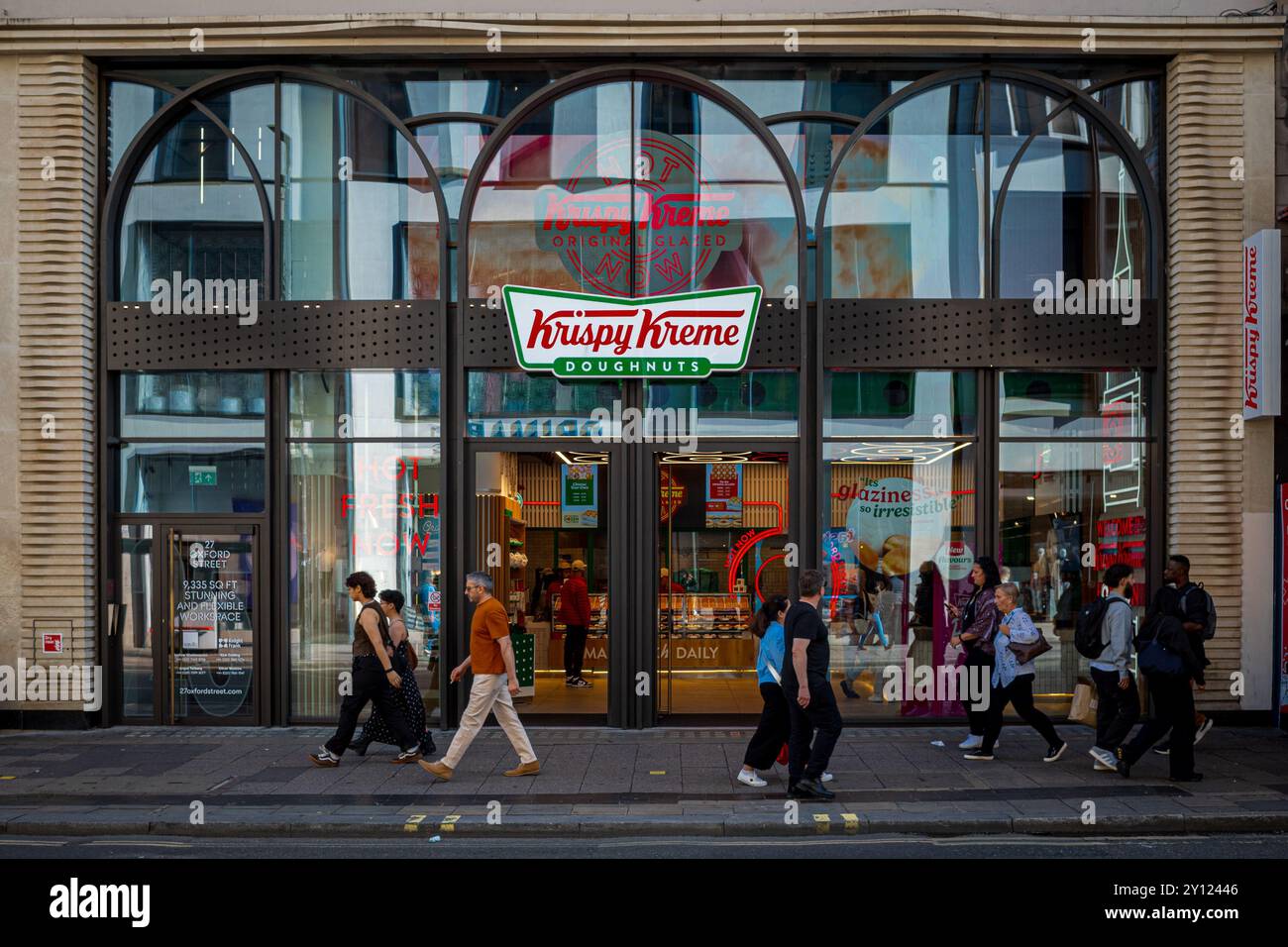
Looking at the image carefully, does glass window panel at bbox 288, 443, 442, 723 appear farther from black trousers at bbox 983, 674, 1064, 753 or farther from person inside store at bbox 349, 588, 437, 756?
black trousers at bbox 983, 674, 1064, 753

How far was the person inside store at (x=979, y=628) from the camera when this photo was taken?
11.2m

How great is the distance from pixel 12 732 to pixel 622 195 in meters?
9.13

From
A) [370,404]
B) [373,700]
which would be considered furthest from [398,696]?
Answer: [370,404]

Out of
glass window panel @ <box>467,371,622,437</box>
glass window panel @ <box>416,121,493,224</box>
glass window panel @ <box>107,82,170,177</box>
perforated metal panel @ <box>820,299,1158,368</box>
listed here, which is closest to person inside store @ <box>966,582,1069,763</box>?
perforated metal panel @ <box>820,299,1158,368</box>

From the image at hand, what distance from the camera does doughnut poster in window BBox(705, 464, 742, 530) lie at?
1309cm

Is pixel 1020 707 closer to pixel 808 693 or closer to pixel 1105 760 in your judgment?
pixel 1105 760

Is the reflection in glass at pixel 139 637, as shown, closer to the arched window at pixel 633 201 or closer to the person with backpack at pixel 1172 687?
the arched window at pixel 633 201

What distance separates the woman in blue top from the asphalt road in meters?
1.47

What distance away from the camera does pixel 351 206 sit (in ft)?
43.7

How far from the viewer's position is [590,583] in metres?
13.1

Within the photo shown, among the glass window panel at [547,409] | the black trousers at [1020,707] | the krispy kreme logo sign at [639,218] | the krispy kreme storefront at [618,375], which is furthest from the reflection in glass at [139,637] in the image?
the black trousers at [1020,707]

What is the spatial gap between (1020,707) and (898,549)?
9.04 feet

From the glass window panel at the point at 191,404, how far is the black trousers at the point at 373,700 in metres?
3.81

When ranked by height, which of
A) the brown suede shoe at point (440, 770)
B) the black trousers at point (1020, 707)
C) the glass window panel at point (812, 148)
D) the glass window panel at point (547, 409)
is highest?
the glass window panel at point (812, 148)
